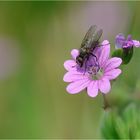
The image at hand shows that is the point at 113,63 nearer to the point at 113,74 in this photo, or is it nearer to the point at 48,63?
the point at 113,74

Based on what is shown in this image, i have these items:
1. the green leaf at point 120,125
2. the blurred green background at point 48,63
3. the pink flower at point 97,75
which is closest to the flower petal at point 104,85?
the pink flower at point 97,75

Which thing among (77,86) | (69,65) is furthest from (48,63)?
(77,86)

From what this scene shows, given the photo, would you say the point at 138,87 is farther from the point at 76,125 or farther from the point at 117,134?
the point at 76,125

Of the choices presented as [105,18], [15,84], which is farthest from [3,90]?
[105,18]

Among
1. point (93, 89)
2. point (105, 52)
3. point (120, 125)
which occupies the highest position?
point (105, 52)

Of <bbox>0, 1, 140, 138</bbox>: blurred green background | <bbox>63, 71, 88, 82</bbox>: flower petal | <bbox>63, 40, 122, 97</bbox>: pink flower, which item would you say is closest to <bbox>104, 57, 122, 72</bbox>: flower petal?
<bbox>63, 40, 122, 97</bbox>: pink flower

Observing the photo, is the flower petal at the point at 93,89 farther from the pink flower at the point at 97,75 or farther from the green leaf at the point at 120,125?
the green leaf at the point at 120,125

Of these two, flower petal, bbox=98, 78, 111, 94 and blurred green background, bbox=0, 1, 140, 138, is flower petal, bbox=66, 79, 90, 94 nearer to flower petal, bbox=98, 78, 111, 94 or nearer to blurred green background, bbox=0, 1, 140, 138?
flower petal, bbox=98, 78, 111, 94
